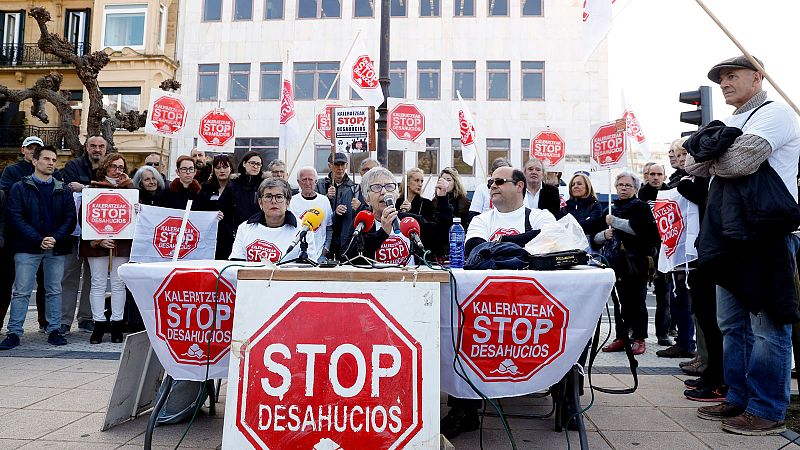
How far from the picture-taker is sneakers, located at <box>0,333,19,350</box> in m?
6.12

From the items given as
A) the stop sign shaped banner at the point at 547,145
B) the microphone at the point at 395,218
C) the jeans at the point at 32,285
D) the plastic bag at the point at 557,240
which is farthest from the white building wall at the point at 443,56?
the plastic bag at the point at 557,240

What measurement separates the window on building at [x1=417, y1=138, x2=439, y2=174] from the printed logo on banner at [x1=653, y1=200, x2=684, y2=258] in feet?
64.7

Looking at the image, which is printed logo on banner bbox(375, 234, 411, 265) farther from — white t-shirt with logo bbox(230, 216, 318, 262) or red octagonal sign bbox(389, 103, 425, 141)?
red octagonal sign bbox(389, 103, 425, 141)

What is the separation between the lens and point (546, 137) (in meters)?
13.5

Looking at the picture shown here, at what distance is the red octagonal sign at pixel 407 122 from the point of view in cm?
1165

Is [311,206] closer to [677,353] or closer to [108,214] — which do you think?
[108,214]

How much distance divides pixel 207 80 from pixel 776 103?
86.4 ft

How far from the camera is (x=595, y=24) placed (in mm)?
4914

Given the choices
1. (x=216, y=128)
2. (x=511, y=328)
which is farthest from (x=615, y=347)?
(x=216, y=128)

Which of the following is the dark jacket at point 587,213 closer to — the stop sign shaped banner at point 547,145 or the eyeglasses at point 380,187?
the eyeglasses at point 380,187

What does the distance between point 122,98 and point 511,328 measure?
2796 cm

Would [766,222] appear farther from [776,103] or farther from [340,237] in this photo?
[340,237]

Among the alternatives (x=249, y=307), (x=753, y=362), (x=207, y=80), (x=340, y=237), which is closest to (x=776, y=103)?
(x=753, y=362)

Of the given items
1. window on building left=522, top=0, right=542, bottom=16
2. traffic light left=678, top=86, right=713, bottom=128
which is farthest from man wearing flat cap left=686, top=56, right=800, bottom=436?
window on building left=522, top=0, right=542, bottom=16
